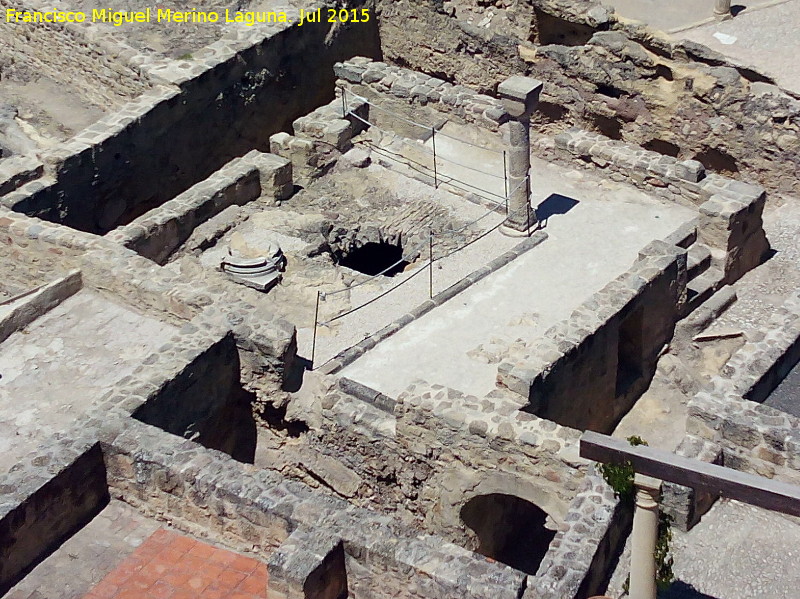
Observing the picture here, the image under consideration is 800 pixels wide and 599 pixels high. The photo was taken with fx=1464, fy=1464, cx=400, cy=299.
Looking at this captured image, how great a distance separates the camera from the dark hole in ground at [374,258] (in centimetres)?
2031

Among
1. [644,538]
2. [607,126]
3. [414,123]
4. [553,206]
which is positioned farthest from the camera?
[607,126]

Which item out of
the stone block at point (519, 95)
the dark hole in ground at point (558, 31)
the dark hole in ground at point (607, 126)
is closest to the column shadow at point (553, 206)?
the stone block at point (519, 95)

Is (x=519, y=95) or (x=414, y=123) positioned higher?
(x=519, y=95)

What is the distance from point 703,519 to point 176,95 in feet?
35.2

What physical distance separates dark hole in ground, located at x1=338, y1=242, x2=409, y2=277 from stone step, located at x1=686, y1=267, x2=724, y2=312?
388 centimetres

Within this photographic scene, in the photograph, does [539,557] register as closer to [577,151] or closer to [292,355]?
[292,355]

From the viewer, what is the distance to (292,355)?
16.1m

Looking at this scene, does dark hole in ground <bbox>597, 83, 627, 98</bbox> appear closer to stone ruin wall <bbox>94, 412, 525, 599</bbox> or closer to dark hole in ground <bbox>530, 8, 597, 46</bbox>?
dark hole in ground <bbox>530, 8, 597, 46</bbox>

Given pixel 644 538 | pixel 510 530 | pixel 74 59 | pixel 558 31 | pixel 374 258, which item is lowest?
pixel 510 530

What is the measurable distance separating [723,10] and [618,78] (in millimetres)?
2927

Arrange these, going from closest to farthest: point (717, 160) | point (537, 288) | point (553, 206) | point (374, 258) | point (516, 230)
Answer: point (537, 288)
point (516, 230)
point (553, 206)
point (374, 258)
point (717, 160)

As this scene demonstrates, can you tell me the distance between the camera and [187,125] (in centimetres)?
2216

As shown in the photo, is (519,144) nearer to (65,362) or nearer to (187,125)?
(187,125)

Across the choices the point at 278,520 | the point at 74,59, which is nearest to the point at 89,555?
the point at 278,520
